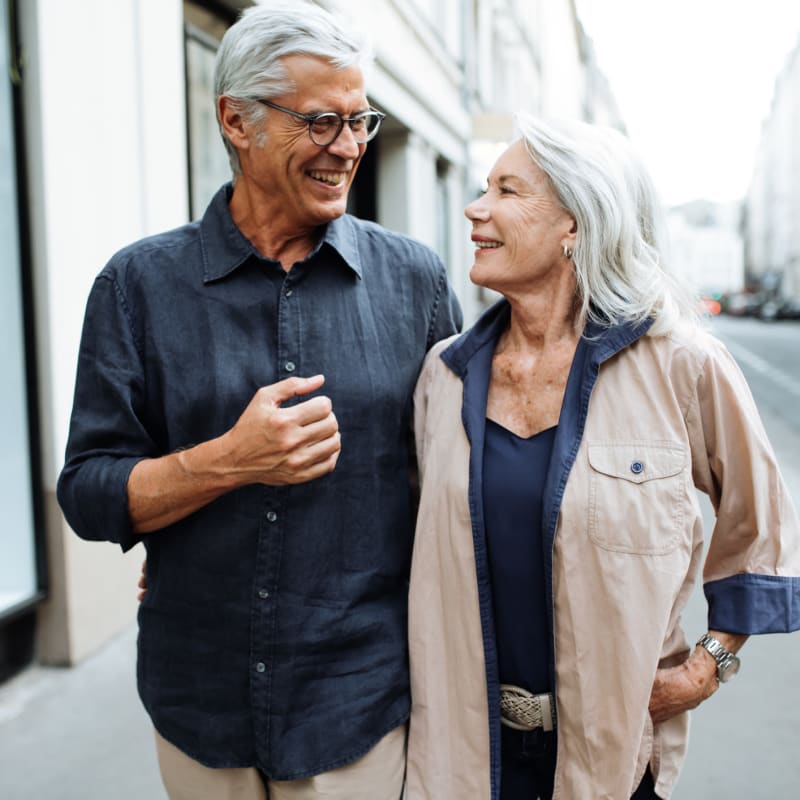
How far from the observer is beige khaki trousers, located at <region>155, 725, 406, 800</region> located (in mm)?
1705

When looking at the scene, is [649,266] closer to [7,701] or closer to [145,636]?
[145,636]

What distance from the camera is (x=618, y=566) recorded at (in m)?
1.69

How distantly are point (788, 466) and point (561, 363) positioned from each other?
276 inches

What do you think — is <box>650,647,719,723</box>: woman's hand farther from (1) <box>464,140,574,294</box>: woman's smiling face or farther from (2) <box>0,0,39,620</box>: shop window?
(2) <box>0,0,39,620</box>: shop window

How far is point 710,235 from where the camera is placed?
339 ft

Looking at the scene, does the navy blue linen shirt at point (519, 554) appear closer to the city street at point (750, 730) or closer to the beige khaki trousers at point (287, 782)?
the beige khaki trousers at point (287, 782)

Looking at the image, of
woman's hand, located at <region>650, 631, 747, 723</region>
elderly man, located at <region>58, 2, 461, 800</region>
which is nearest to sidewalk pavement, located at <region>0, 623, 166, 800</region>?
elderly man, located at <region>58, 2, 461, 800</region>

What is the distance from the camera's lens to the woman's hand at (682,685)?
178 cm

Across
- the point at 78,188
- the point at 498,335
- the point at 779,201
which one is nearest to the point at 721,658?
the point at 498,335

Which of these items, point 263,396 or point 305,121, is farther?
point 305,121

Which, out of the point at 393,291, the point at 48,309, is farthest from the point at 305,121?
the point at 48,309

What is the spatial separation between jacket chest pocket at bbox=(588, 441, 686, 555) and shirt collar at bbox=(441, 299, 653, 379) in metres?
0.19

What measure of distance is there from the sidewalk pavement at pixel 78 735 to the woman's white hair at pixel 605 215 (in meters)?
2.48

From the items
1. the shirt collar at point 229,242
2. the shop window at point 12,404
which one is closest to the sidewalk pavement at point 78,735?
the shop window at point 12,404
